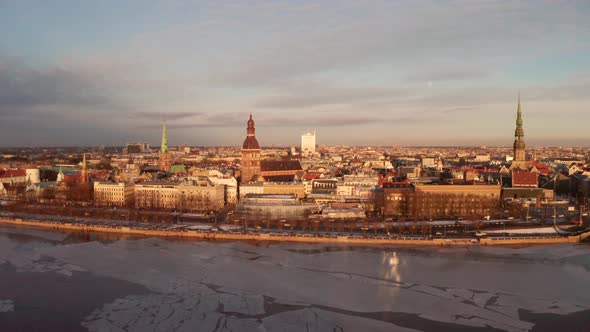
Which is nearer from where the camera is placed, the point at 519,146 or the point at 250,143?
the point at 250,143

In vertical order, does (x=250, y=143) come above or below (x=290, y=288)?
above

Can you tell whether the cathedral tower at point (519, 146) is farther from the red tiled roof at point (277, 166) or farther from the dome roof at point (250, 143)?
the dome roof at point (250, 143)

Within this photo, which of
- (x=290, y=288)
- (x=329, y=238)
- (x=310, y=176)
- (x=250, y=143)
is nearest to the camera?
(x=290, y=288)

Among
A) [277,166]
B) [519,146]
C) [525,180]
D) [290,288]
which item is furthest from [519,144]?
[290,288]

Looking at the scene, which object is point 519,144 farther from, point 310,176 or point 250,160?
point 250,160

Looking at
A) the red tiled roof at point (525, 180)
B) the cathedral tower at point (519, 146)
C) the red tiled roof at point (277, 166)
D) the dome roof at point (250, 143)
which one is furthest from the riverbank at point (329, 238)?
the cathedral tower at point (519, 146)

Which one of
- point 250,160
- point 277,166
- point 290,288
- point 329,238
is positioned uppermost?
point 250,160

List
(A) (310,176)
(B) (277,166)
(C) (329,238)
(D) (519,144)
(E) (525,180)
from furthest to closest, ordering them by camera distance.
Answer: (D) (519,144) → (B) (277,166) → (A) (310,176) → (E) (525,180) → (C) (329,238)

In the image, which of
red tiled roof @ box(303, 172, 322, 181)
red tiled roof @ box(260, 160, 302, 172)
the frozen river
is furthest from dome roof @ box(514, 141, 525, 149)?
the frozen river
